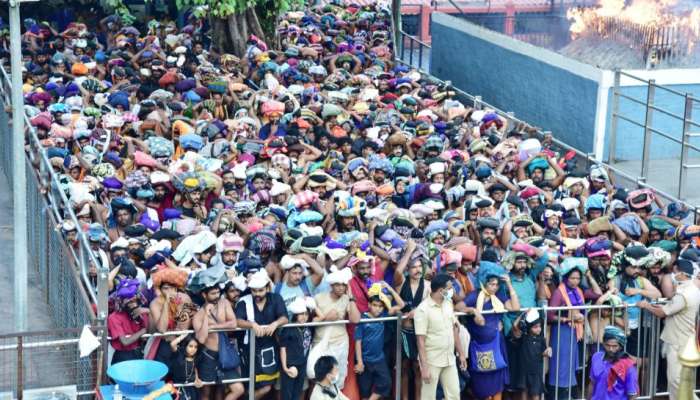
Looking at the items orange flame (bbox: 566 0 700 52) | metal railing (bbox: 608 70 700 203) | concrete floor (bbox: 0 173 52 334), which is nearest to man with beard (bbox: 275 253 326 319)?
concrete floor (bbox: 0 173 52 334)

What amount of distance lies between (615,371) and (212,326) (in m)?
3.67

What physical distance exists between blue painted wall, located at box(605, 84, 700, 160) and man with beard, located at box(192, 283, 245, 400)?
8.74m

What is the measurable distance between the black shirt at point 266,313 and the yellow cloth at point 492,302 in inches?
72.2

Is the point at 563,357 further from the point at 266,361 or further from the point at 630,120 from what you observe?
the point at 630,120

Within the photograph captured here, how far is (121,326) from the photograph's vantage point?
40.5 feet

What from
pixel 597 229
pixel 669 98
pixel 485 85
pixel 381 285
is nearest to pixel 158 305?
pixel 381 285

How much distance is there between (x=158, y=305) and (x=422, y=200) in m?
4.19

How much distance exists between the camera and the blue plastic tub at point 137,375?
1183 cm

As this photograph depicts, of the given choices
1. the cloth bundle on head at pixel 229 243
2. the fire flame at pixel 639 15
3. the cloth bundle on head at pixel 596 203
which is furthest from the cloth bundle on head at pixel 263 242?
the fire flame at pixel 639 15

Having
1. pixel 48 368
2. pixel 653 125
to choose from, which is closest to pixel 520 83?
pixel 653 125

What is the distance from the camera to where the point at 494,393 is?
13367 millimetres

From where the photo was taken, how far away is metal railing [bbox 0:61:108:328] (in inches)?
501

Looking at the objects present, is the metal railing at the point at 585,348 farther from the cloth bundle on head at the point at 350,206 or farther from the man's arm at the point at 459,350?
the cloth bundle on head at the point at 350,206

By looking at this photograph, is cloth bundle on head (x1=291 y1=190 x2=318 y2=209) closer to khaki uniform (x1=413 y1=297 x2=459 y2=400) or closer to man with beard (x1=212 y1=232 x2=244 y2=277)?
Answer: man with beard (x1=212 y1=232 x2=244 y2=277)
